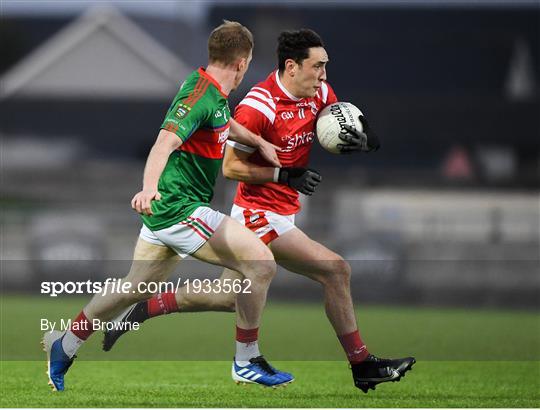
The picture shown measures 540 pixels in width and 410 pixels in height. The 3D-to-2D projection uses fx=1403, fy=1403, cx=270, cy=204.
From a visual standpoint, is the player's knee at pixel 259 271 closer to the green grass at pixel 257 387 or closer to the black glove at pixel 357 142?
the green grass at pixel 257 387

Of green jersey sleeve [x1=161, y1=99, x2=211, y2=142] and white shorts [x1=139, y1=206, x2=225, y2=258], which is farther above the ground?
green jersey sleeve [x1=161, y1=99, x2=211, y2=142]

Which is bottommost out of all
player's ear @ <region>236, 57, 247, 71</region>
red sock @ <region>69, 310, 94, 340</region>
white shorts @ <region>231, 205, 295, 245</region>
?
red sock @ <region>69, 310, 94, 340</region>

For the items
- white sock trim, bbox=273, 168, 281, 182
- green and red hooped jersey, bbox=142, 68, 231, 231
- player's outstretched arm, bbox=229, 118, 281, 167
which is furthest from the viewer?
white sock trim, bbox=273, 168, 281, 182

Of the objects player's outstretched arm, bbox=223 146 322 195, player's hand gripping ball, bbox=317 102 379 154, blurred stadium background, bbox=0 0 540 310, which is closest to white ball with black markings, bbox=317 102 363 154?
player's hand gripping ball, bbox=317 102 379 154

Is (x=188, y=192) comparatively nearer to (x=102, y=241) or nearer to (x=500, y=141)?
(x=102, y=241)

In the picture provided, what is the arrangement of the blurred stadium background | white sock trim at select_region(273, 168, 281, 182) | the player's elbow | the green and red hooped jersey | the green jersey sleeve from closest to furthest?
the green jersey sleeve, the green and red hooped jersey, white sock trim at select_region(273, 168, 281, 182), the player's elbow, the blurred stadium background

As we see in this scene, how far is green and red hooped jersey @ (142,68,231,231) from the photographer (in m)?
8.51

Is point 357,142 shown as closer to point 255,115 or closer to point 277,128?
point 277,128

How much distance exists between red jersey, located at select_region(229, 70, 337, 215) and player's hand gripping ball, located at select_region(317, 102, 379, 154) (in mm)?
158

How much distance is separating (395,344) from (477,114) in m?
30.6

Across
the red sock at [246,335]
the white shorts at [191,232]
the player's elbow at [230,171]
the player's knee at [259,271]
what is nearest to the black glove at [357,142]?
the player's elbow at [230,171]

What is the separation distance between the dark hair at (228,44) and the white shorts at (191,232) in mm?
954

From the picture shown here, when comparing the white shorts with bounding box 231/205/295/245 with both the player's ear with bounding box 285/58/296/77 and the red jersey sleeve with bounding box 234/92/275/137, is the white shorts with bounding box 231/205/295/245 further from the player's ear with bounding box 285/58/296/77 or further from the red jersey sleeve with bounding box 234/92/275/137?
the player's ear with bounding box 285/58/296/77

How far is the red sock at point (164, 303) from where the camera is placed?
9359 mm
